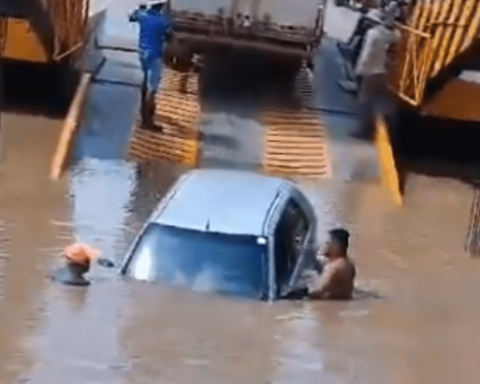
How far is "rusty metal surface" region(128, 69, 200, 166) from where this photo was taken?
20.6 m

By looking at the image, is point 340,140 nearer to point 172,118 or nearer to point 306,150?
point 306,150

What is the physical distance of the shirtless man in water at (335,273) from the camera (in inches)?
551

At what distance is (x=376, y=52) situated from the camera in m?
24.3

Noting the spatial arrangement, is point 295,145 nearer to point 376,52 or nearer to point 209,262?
point 376,52

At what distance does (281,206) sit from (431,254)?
380cm

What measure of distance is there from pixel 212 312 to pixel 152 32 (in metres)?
9.22

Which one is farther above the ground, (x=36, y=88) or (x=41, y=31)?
(x=41, y=31)

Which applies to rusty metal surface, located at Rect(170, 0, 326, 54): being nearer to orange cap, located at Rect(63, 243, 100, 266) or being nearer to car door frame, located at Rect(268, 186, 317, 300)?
car door frame, located at Rect(268, 186, 317, 300)

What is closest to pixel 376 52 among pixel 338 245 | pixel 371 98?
pixel 371 98

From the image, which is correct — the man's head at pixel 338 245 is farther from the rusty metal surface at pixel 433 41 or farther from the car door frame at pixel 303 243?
the rusty metal surface at pixel 433 41

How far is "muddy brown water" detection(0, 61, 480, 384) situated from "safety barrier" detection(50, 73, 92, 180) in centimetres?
28

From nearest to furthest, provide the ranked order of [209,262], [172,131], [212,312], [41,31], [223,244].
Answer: [212,312] → [223,244] → [209,262] → [172,131] → [41,31]

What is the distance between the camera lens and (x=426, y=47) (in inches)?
869

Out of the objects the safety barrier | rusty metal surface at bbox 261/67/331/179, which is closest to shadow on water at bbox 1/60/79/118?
the safety barrier
